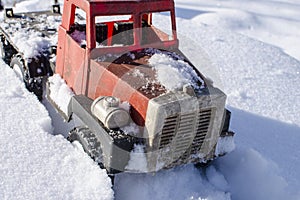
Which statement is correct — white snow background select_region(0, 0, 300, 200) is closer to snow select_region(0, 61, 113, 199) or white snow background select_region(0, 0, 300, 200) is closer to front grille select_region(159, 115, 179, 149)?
snow select_region(0, 61, 113, 199)

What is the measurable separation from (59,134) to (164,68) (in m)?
1.40

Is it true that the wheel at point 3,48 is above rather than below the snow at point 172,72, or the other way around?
below

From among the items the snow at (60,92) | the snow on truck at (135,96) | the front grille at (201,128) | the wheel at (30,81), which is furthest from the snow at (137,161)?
the wheel at (30,81)

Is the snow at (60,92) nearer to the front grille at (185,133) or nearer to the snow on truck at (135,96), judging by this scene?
the snow on truck at (135,96)

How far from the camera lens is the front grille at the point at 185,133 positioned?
3.40 m

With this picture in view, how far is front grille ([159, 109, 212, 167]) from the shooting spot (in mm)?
3396

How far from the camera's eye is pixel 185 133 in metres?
3.50

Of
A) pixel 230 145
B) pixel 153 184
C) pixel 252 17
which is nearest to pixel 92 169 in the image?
pixel 153 184

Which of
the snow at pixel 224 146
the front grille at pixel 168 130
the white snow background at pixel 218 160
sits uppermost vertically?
the front grille at pixel 168 130

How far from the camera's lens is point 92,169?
3.61 m

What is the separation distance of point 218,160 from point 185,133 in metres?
0.87

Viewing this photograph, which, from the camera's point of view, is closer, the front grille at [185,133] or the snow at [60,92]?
the front grille at [185,133]

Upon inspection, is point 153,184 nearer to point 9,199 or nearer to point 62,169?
point 62,169

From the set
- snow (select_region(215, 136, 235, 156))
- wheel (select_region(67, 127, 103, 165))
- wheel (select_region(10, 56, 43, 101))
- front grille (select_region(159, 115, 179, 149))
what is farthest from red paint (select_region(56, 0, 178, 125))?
snow (select_region(215, 136, 235, 156))
